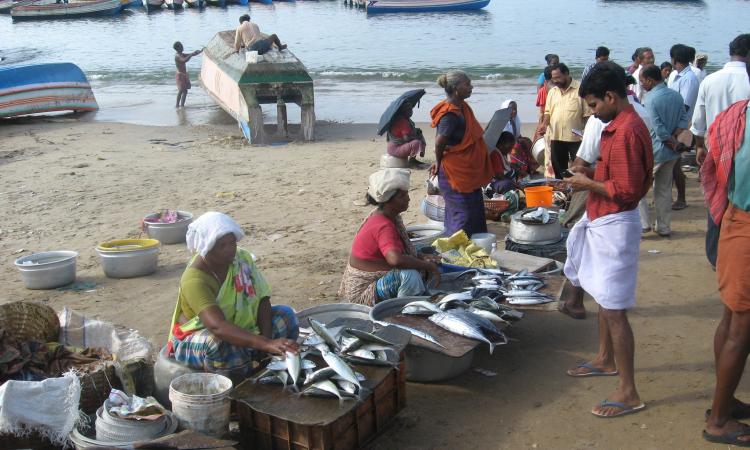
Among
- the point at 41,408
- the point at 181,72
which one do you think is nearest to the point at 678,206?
the point at 41,408

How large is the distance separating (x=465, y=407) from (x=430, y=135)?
10.6 meters

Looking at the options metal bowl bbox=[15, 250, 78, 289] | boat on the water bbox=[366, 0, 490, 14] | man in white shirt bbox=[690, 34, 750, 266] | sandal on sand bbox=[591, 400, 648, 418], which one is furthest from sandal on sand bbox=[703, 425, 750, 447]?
boat on the water bbox=[366, 0, 490, 14]

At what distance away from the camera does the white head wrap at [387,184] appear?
5.37m

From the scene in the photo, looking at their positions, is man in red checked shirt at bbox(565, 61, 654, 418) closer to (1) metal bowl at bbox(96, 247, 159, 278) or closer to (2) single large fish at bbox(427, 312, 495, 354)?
(2) single large fish at bbox(427, 312, 495, 354)

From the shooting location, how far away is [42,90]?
17.8 m

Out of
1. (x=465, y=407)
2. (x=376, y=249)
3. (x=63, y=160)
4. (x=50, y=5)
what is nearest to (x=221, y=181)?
(x=63, y=160)

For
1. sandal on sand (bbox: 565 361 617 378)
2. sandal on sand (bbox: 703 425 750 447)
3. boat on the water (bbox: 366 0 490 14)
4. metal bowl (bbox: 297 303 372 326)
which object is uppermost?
boat on the water (bbox: 366 0 490 14)

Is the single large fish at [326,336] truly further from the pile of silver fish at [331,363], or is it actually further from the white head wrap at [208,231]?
the white head wrap at [208,231]

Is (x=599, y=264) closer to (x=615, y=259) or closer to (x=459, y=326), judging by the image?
(x=615, y=259)

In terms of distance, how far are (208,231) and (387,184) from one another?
4.90 ft

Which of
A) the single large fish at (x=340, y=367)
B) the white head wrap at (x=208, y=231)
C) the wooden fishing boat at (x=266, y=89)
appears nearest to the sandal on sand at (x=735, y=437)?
the single large fish at (x=340, y=367)

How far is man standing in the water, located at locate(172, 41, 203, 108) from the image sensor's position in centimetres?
1916

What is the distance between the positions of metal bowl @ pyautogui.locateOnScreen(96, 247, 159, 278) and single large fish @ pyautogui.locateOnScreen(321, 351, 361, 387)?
149 inches

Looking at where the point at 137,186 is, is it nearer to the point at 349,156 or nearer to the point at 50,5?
the point at 349,156
